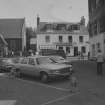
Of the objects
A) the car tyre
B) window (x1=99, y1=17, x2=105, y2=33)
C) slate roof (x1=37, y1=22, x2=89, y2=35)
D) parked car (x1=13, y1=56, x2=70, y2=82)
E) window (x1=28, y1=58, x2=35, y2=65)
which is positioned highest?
slate roof (x1=37, y1=22, x2=89, y2=35)

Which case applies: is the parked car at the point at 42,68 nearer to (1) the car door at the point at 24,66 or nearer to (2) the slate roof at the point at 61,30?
(1) the car door at the point at 24,66

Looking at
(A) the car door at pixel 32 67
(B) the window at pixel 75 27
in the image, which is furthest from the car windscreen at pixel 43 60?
(B) the window at pixel 75 27

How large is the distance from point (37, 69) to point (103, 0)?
16.3 m

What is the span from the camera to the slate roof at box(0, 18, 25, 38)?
41.5m

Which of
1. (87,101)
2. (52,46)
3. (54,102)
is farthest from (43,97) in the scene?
(52,46)

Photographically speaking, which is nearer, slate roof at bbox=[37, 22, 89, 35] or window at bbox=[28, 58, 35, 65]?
window at bbox=[28, 58, 35, 65]

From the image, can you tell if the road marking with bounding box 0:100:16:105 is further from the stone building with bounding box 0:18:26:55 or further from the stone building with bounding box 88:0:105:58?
the stone building with bounding box 0:18:26:55

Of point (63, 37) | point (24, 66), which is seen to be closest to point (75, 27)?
point (63, 37)

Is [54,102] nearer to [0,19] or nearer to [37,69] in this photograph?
[37,69]

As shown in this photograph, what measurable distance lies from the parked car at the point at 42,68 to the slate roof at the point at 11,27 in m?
30.2

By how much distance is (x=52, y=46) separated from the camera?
41594 millimetres

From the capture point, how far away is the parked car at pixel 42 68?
400 inches

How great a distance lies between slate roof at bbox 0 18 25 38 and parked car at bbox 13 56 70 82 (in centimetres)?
3019

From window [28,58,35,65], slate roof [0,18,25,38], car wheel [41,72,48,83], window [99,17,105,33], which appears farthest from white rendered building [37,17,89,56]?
car wheel [41,72,48,83]
